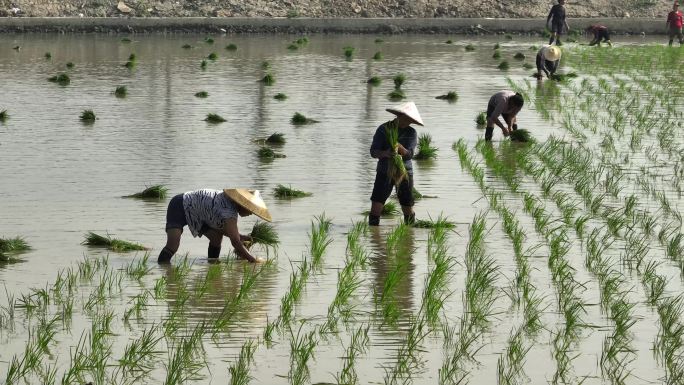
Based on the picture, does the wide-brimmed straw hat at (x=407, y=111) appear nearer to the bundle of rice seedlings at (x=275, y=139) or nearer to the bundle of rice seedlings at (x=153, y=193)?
the bundle of rice seedlings at (x=153, y=193)

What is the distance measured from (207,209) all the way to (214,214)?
70 mm

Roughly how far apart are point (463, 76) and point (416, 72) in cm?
115

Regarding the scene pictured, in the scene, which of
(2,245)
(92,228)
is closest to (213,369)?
(2,245)

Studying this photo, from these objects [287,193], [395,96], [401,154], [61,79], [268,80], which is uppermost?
[401,154]

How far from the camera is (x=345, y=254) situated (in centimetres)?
970

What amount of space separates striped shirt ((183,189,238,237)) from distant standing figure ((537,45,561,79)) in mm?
15769

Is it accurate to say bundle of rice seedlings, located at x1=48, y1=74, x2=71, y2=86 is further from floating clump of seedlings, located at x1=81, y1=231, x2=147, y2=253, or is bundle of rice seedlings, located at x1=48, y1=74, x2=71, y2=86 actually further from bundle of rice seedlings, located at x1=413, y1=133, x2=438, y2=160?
floating clump of seedlings, located at x1=81, y1=231, x2=147, y2=253

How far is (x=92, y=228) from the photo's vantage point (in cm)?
1057

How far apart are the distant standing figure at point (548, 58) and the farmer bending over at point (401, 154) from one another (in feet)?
45.1

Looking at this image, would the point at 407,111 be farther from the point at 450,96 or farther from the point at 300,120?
the point at 450,96

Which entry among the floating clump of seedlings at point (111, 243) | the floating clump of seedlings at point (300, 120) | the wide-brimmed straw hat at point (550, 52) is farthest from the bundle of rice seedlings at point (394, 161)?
the wide-brimmed straw hat at point (550, 52)

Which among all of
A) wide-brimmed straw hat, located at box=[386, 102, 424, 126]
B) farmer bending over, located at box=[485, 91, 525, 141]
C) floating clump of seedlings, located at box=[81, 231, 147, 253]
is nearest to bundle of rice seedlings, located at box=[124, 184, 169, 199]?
floating clump of seedlings, located at box=[81, 231, 147, 253]

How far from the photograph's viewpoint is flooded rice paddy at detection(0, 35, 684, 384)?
22.5ft

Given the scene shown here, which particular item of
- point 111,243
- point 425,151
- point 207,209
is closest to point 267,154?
point 425,151
